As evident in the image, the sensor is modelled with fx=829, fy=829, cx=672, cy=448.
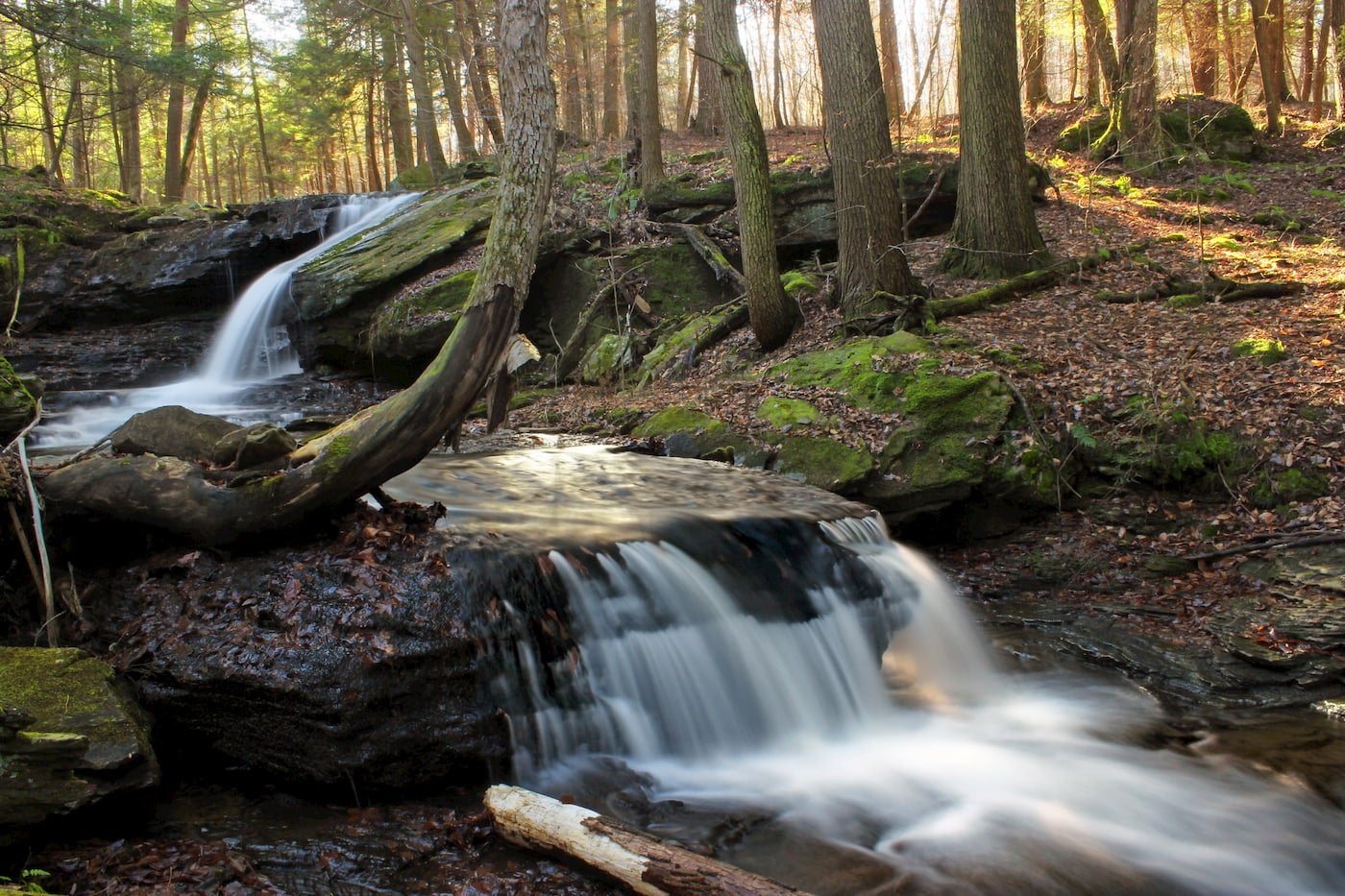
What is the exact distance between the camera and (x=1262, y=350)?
868cm

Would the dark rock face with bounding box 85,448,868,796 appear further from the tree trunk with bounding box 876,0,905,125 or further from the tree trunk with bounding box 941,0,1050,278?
the tree trunk with bounding box 876,0,905,125

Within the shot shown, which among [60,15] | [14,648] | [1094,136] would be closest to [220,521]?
[14,648]

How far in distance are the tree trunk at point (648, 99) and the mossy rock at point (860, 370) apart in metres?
7.08

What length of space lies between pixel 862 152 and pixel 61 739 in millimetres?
10188

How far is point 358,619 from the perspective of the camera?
4.61 meters

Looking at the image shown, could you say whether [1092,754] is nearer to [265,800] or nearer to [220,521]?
[265,800]

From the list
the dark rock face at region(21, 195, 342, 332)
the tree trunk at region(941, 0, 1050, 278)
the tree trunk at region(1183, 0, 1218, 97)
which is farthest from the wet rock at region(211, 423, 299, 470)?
the tree trunk at region(1183, 0, 1218, 97)

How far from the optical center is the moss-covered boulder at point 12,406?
5.88 metres

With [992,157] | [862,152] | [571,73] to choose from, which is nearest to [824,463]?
[862,152]

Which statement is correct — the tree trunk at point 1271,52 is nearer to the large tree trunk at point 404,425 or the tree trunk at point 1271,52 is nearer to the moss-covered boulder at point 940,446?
the moss-covered boulder at point 940,446

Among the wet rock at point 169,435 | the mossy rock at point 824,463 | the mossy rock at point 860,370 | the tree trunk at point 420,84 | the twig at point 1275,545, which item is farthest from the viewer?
the tree trunk at point 420,84

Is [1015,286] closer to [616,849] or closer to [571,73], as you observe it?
[616,849]

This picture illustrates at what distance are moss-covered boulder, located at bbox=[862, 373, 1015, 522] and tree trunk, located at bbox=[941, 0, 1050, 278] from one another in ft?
12.0

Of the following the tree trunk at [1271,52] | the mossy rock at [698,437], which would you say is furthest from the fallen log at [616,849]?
the tree trunk at [1271,52]
